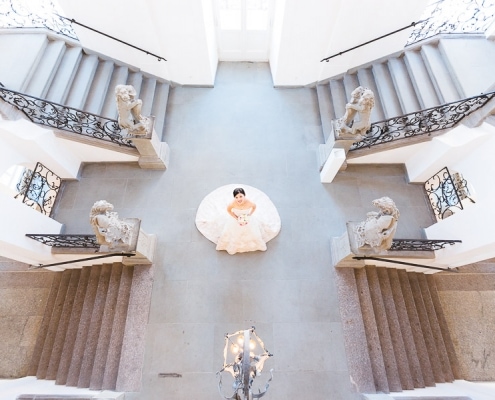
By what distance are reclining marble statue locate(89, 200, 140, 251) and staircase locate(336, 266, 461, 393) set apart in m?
3.42

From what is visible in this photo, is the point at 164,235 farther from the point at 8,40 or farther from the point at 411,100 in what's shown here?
the point at 411,100

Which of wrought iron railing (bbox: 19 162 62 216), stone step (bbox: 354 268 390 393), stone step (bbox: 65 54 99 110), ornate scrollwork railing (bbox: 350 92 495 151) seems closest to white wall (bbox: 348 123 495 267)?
ornate scrollwork railing (bbox: 350 92 495 151)

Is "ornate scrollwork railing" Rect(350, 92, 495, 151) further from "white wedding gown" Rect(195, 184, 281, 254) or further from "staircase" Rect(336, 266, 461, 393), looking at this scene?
"staircase" Rect(336, 266, 461, 393)

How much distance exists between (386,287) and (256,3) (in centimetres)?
702

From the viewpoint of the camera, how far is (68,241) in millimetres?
4742

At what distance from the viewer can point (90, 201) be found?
225 inches

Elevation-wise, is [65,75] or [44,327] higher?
[65,75]

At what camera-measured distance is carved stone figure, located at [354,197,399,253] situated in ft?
12.0

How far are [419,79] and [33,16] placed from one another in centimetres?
846

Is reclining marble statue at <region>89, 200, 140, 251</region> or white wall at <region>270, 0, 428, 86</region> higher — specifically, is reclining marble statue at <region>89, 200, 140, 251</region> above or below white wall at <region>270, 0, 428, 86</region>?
below

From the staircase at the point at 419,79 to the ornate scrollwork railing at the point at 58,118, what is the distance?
13.6 feet

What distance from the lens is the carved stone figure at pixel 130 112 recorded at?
4457mm

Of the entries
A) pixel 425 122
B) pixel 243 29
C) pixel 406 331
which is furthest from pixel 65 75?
pixel 406 331

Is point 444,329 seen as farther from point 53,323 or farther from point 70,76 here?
point 70,76
